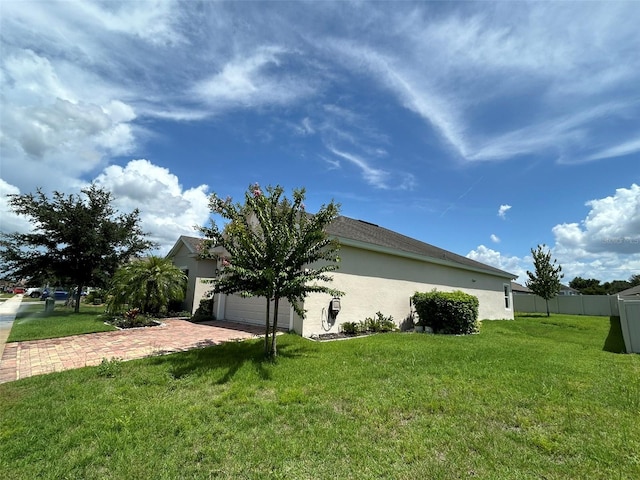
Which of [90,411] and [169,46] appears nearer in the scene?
[90,411]

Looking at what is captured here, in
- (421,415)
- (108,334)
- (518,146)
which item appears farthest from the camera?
(518,146)

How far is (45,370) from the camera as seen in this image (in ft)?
19.8

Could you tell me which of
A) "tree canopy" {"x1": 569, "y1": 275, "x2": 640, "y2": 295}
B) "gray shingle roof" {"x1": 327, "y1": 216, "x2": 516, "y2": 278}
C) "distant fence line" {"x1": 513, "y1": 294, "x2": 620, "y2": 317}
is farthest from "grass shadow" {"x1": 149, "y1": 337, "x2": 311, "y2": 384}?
"tree canopy" {"x1": 569, "y1": 275, "x2": 640, "y2": 295}

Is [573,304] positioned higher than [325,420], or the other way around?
[573,304]

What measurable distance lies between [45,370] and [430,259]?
44.3ft

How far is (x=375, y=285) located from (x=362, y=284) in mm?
760

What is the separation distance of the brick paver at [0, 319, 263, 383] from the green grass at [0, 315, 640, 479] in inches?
34.8

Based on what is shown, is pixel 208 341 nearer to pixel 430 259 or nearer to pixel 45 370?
pixel 45 370

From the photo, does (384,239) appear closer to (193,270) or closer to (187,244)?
(193,270)

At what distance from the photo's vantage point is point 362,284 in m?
11.5

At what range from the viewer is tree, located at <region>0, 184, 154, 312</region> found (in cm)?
1538

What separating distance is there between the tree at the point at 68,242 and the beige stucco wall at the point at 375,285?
12930 millimetres

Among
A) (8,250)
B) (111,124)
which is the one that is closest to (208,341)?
(111,124)

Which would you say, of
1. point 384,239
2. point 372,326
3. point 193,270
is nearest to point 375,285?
point 372,326
